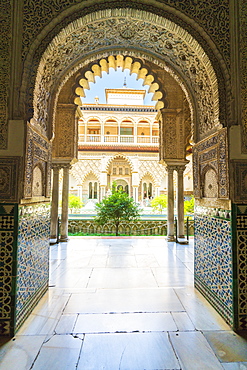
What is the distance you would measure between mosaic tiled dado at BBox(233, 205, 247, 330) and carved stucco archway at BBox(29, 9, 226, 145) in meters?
0.93

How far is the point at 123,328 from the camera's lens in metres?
1.91

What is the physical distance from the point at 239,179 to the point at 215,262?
939 mm

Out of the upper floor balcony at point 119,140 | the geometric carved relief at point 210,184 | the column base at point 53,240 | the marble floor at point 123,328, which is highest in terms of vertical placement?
the upper floor balcony at point 119,140

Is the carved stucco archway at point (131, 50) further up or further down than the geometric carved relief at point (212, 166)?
further up

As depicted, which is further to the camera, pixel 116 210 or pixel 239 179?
pixel 116 210

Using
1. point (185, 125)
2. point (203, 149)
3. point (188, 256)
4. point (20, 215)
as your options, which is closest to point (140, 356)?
point (20, 215)

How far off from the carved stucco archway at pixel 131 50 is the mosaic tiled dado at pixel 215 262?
1086 millimetres

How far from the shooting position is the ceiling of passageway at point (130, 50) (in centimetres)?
223

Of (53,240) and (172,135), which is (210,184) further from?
(53,240)

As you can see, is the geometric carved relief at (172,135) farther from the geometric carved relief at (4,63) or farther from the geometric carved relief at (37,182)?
the geometric carved relief at (4,63)

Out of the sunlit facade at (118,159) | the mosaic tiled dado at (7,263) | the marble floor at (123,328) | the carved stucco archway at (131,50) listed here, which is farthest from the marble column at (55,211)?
the sunlit facade at (118,159)

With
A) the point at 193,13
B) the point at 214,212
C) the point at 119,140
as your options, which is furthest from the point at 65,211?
the point at 119,140

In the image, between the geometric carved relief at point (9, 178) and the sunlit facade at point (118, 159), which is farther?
the sunlit facade at point (118, 159)

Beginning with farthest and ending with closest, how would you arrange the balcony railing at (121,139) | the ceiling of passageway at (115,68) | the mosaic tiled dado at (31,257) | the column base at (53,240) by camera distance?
the balcony railing at (121,139), the column base at (53,240), the ceiling of passageway at (115,68), the mosaic tiled dado at (31,257)
